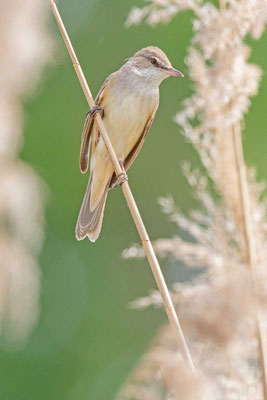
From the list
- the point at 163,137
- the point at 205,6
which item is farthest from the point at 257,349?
the point at 163,137

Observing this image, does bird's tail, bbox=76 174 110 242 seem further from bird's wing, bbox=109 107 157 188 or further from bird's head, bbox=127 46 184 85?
bird's head, bbox=127 46 184 85

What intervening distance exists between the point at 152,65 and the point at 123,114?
26 centimetres

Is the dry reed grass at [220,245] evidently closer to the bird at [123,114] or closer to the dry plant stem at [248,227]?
the dry plant stem at [248,227]

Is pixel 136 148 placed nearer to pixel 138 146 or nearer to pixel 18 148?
pixel 138 146

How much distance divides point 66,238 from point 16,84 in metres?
3.17

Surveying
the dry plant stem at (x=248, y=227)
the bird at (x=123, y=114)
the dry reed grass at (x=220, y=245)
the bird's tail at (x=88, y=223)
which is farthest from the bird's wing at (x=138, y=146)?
the dry plant stem at (x=248, y=227)

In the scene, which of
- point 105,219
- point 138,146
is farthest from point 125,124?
point 105,219

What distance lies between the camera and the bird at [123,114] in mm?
2887

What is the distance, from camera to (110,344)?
15.6ft

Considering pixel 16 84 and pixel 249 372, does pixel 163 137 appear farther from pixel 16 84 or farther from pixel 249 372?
pixel 249 372

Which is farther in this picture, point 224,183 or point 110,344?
point 110,344

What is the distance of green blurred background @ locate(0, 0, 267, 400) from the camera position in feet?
14.8

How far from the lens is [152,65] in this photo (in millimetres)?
2994

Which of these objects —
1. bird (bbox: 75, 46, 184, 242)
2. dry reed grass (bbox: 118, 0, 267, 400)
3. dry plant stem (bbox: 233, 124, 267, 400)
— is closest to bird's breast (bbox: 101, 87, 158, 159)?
bird (bbox: 75, 46, 184, 242)
